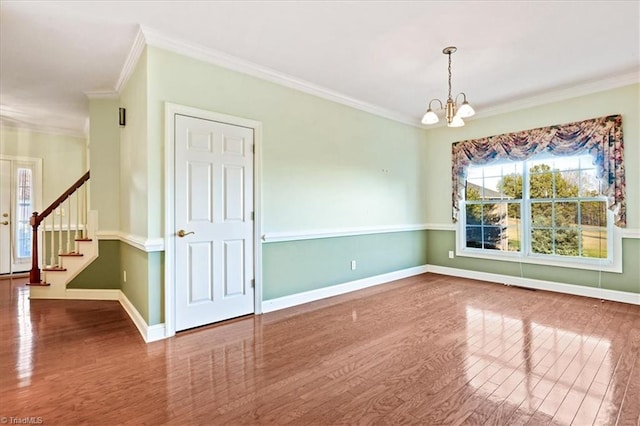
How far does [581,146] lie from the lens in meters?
4.14

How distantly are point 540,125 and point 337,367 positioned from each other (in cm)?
438

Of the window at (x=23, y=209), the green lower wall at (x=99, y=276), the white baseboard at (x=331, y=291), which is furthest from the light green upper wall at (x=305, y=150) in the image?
the window at (x=23, y=209)

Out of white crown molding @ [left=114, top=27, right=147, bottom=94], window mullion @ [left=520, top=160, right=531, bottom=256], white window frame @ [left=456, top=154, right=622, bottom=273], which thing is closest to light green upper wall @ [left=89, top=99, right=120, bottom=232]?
white crown molding @ [left=114, top=27, right=147, bottom=94]

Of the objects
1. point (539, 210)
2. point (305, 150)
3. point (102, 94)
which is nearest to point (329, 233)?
point (305, 150)

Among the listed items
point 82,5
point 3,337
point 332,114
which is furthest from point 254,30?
point 3,337

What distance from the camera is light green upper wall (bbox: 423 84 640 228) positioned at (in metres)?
3.83

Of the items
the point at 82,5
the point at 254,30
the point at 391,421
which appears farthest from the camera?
the point at 254,30

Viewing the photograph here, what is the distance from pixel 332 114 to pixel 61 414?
3.90 metres

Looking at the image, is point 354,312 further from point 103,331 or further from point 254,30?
point 254,30

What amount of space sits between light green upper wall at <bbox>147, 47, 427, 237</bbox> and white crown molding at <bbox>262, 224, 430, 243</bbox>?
0.07m

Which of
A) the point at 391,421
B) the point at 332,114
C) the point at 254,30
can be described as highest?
the point at 254,30

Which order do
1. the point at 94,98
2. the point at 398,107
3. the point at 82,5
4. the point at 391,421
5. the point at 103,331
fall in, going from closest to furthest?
1. the point at 391,421
2. the point at 82,5
3. the point at 103,331
4. the point at 94,98
5. the point at 398,107

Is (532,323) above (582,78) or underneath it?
underneath

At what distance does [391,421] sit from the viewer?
177cm
